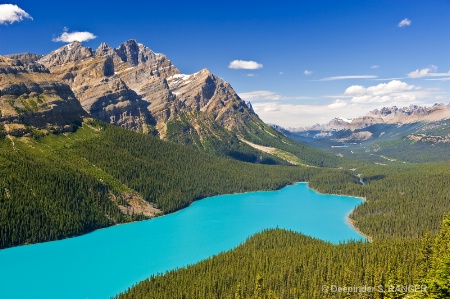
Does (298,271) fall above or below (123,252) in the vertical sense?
above

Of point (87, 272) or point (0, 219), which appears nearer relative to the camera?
point (87, 272)

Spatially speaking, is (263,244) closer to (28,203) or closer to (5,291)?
(5,291)

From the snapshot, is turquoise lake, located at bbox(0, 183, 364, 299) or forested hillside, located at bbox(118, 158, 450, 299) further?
turquoise lake, located at bbox(0, 183, 364, 299)

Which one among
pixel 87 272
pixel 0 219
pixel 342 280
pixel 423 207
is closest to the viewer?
pixel 342 280

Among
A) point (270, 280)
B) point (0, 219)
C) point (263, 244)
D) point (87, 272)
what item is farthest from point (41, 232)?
point (270, 280)

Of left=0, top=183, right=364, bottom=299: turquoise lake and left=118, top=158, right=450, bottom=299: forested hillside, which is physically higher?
left=118, top=158, right=450, bottom=299: forested hillside

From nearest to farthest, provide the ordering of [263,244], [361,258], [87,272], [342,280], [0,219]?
[342,280] < [361,258] < [87,272] < [263,244] < [0,219]

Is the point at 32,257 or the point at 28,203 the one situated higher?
the point at 28,203

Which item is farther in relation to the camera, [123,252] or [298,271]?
[123,252]
